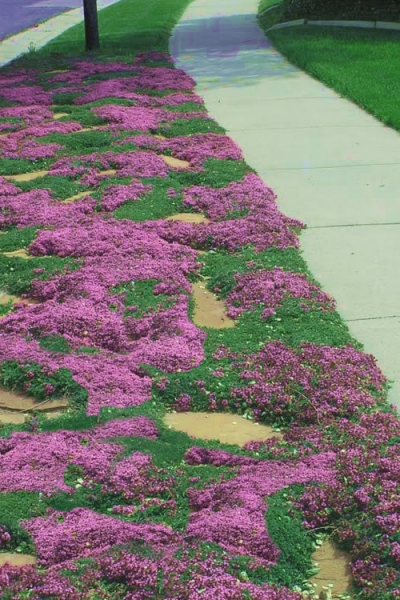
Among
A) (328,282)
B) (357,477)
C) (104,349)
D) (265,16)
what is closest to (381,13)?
(265,16)

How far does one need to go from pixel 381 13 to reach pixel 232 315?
44.2ft

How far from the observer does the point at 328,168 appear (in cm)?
820

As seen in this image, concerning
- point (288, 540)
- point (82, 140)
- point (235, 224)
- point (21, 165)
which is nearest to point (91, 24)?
point (82, 140)

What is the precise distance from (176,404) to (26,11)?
81.8ft

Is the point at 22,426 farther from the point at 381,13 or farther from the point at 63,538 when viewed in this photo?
the point at 381,13

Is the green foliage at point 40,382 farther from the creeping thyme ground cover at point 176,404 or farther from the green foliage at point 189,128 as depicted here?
the green foliage at point 189,128

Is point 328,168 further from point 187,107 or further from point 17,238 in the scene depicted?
point 187,107

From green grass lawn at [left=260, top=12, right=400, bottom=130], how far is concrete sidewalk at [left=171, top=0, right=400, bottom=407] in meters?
0.22

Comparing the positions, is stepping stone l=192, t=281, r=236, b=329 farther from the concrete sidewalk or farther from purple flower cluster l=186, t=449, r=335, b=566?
purple flower cluster l=186, t=449, r=335, b=566

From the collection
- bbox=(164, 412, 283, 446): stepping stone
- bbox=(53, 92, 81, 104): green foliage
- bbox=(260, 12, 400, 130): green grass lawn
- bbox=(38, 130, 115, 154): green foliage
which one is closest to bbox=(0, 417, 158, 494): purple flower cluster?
bbox=(164, 412, 283, 446): stepping stone

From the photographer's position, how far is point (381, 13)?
1680 centimetres

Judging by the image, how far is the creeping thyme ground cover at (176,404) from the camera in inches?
125

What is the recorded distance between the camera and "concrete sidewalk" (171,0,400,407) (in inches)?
211

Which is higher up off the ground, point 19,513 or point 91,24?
point 91,24
